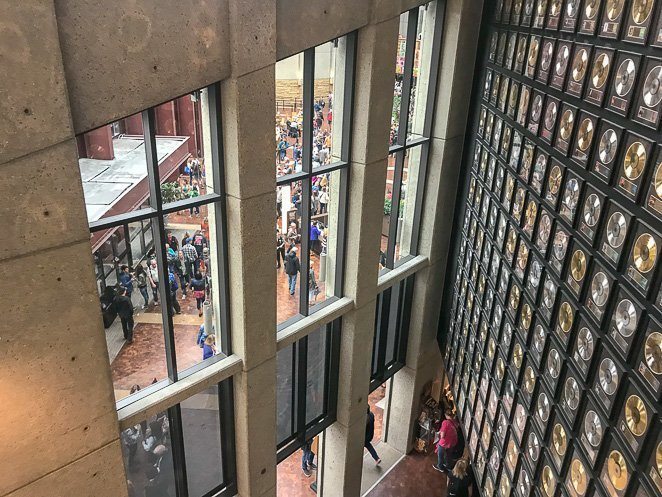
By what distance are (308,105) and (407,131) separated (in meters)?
2.38

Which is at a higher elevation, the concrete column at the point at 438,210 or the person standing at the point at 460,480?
the concrete column at the point at 438,210

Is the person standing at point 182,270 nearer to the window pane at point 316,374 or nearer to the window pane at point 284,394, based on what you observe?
the window pane at point 284,394

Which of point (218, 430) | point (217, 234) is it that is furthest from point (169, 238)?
point (218, 430)

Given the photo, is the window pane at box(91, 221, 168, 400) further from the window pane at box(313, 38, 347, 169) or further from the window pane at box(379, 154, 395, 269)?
the window pane at box(379, 154, 395, 269)

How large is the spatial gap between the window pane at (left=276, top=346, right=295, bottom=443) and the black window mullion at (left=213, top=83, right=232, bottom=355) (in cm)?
123

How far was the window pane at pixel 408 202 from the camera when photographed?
28.0ft

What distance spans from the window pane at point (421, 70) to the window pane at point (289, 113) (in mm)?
2311

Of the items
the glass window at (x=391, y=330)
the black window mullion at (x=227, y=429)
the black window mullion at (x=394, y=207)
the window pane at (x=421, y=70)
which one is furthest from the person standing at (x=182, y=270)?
the window pane at (x=421, y=70)

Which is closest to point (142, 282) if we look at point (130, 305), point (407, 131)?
point (130, 305)

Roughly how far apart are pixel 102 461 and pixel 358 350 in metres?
4.07

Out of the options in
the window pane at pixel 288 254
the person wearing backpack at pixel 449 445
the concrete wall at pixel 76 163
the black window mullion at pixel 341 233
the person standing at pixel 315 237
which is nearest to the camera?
the concrete wall at pixel 76 163

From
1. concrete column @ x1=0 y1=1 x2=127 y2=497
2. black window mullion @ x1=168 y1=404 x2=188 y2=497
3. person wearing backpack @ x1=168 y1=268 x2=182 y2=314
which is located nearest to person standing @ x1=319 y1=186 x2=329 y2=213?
person wearing backpack @ x1=168 y1=268 x2=182 y2=314

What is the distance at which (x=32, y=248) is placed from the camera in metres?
4.22

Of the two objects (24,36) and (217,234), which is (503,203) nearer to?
(217,234)
